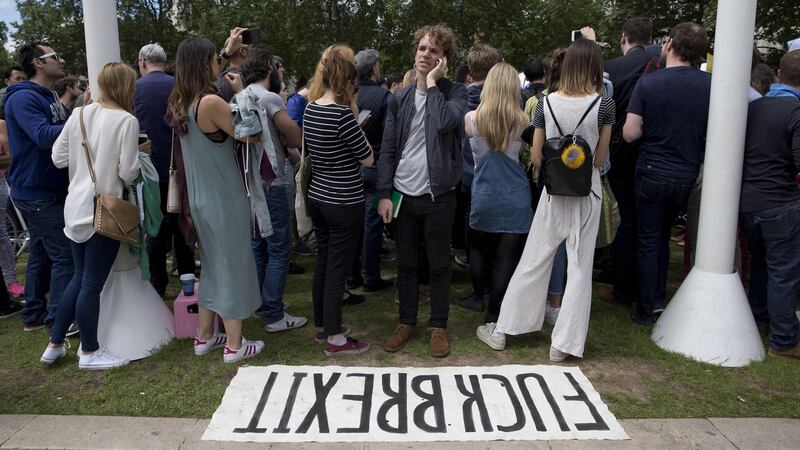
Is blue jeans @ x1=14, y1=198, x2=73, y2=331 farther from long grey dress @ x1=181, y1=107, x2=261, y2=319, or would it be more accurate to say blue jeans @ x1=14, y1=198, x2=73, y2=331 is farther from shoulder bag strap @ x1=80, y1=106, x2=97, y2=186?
long grey dress @ x1=181, y1=107, x2=261, y2=319

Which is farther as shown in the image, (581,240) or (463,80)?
(463,80)

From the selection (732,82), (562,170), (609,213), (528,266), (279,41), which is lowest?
(528,266)

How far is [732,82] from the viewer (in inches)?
157

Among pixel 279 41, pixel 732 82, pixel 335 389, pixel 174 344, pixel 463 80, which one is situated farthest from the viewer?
pixel 279 41

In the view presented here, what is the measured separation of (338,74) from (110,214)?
1626mm

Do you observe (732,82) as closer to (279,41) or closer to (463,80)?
(463,80)

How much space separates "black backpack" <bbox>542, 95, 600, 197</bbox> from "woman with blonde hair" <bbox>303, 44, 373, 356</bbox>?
3.73 feet

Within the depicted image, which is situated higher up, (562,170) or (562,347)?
(562,170)

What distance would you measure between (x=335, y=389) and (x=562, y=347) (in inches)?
58.7

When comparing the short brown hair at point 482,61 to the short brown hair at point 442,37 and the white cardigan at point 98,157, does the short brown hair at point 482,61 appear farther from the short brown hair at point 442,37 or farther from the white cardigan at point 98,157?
the white cardigan at point 98,157

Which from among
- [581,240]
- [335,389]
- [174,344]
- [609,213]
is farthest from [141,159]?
[609,213]

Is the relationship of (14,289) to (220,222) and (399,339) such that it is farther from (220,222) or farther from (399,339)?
(399,339)

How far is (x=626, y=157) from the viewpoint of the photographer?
4953 millimetres

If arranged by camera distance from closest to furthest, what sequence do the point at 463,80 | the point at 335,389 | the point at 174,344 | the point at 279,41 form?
the point at 335,389
the point at 174,344
the point at 463,80
the point at 279,41
